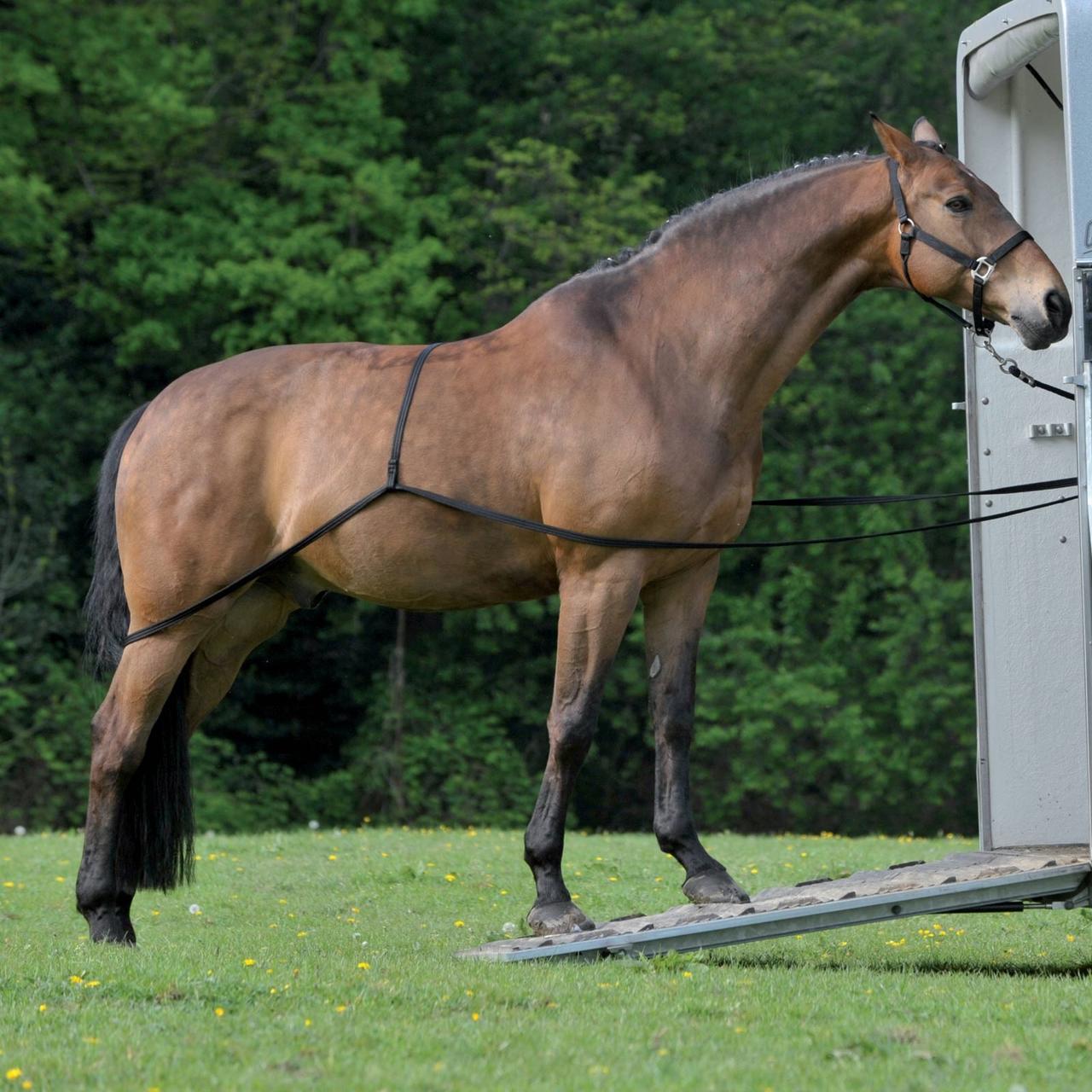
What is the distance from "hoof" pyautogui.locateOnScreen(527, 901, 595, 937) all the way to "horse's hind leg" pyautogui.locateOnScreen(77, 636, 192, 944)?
1.52 meters

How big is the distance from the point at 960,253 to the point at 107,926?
395cm

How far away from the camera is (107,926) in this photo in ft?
19.9

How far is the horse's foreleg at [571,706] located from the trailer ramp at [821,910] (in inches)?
9.5

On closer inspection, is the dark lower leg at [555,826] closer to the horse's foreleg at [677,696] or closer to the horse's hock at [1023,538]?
the horse's foreleg at [677,696]

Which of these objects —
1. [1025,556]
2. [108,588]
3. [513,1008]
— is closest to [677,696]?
[1025,556]

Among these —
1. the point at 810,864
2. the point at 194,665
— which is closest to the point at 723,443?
the point at 194,665

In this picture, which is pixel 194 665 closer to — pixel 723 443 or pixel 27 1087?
pixel 723 443

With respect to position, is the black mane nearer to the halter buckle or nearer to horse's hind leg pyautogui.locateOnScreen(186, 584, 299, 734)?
the halter buckle

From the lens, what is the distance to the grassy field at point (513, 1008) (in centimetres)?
388

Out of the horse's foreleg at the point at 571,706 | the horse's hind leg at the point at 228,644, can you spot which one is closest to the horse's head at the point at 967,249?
the horse's foreleg at the point at 571,706

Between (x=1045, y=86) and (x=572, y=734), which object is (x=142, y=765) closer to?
(x=572, y=734)

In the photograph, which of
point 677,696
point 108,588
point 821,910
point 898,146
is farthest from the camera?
point 108,588

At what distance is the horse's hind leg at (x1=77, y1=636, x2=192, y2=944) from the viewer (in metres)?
6.09

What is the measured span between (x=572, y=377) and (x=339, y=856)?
4.89 m
